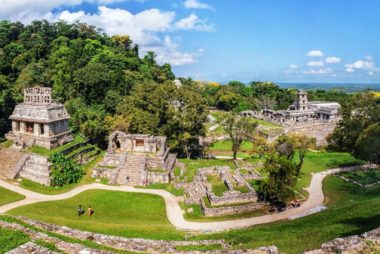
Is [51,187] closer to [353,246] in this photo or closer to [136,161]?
[136,161]

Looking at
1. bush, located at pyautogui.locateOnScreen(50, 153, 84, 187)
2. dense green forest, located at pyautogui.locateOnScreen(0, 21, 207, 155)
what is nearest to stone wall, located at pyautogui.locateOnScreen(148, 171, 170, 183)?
bush, located at pyautogui.locateOnScreen(50, 153, 84, 187)

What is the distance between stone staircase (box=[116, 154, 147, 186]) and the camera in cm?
3695

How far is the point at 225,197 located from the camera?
3070cm

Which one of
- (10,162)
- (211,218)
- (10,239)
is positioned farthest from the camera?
(10,162)

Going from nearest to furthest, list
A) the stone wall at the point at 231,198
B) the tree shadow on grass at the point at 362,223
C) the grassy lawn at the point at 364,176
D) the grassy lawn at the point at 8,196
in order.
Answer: the tree shadow on grass at the point at 362,223, the stone wall at the point at 231,198, the grassy lawn at the point at 8,196, the grassy lawn at the point at 364,176

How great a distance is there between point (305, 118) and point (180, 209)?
6951 centimetres

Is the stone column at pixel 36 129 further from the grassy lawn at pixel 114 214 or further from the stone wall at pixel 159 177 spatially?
the stone wall at pixel 159 177

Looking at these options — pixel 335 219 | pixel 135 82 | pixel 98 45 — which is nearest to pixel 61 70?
pixel 135 82

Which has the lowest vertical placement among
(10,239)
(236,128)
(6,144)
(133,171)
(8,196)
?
(8,196)

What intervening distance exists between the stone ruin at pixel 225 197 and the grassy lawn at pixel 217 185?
1.10 ft

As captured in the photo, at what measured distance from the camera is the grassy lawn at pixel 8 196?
105 ft

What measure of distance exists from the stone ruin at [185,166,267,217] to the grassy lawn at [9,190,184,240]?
3409 millimetres

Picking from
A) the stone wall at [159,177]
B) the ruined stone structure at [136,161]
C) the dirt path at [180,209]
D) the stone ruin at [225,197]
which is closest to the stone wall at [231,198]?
the stone ruin at [225,197]

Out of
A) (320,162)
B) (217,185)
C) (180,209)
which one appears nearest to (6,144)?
(180,209)
